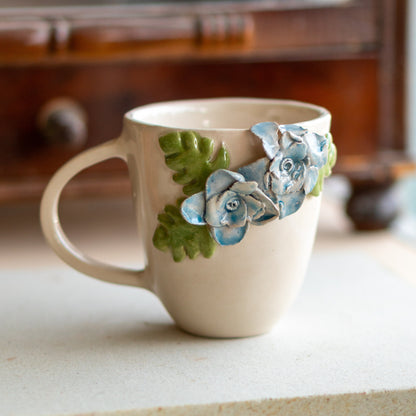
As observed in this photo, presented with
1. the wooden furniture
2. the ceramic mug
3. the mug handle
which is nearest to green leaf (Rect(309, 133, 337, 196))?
the ceramic mug

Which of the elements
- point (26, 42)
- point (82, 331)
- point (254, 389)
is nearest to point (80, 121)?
→ point (26, 42)

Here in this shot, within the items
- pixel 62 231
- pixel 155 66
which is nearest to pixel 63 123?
pixel 155 66

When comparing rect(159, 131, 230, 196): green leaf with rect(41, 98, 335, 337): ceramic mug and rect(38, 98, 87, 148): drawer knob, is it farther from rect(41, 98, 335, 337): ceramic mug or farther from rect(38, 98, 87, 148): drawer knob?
rect(38, 98, 87, 148): drawer knob

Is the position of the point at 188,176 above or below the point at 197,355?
above

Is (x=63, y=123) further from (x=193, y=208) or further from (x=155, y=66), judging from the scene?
(x=193, y=208)

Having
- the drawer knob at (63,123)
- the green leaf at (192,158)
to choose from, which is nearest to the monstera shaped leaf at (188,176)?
the green leaf at (192,158)

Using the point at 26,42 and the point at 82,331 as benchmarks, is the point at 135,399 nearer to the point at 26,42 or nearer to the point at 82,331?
the point at 82,331
